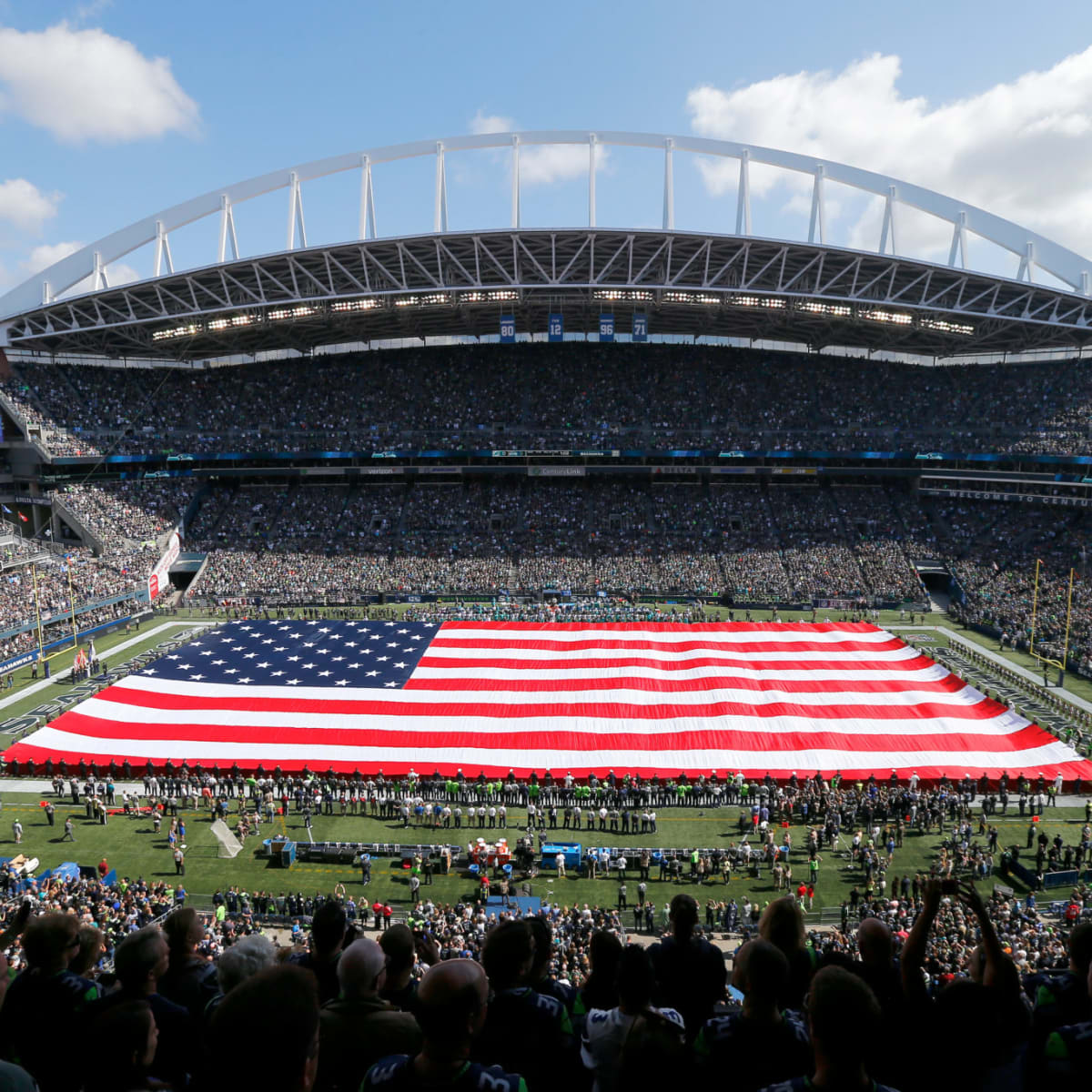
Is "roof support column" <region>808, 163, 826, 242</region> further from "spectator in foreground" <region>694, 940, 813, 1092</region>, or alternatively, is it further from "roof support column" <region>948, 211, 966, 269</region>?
"spectator in foreground" <region>694, 940, 813, 1092</region>

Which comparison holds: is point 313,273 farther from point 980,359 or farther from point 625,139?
point 980,359

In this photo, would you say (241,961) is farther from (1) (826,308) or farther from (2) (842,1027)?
(1) (826,308)

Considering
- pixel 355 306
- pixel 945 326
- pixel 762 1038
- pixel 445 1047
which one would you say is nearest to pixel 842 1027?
pixel 762 1038

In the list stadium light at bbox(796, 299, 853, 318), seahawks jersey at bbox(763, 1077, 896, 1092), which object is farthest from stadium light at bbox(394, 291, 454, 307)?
seahawks jersey at bbox(763, 1077, 896, 1092)

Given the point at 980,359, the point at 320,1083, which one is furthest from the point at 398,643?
the point at 980,359

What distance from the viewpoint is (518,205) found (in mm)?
45500

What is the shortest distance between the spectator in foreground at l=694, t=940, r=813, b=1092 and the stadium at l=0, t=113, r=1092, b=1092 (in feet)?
0.07

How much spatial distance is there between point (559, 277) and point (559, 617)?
23.4 m

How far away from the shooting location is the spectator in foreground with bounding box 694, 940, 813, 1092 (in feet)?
10.6

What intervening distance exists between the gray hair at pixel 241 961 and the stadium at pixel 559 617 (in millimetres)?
55

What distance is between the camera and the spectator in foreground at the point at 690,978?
4387 mm

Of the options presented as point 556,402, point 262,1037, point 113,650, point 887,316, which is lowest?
point 113,650

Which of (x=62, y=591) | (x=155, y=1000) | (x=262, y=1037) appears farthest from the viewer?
(x=62, y=591)

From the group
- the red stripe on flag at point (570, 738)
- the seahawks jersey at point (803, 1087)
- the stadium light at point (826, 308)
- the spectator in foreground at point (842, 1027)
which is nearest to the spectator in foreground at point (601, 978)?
the seahawks jersey at point (803, 1087)
